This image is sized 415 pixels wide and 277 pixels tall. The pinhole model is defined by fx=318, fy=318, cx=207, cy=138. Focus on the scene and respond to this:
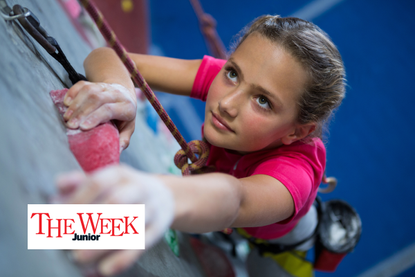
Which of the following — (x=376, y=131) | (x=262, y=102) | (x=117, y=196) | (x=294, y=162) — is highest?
(x=117, y=196)

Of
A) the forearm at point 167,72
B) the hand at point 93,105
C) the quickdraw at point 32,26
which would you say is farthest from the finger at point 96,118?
the forearm at point 167,72

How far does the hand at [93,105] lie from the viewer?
1.15ft

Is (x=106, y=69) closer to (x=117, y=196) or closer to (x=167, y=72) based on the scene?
(x=167, y=72)

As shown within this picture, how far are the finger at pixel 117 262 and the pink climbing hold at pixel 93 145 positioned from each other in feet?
0.42

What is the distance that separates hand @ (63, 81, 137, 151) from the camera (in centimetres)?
35

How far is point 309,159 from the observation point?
52 centimetres

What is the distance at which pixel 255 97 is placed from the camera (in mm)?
464

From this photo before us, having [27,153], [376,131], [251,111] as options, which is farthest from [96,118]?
[376,131]

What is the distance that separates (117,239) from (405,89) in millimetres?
1656

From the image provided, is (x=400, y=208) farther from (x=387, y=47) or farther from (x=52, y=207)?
(x=52, y=207)

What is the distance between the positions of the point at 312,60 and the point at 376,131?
128 centimetres

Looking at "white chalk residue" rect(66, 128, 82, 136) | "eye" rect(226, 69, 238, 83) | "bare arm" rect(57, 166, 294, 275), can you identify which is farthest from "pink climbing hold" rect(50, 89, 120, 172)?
"eye" rect(226, 69, 238, 83)

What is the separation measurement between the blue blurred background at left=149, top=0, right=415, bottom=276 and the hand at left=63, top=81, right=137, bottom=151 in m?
1.42

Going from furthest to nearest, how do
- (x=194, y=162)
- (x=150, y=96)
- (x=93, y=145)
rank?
(x=194, y=162)
(x=150, y=96)
(x=93, y=145)
